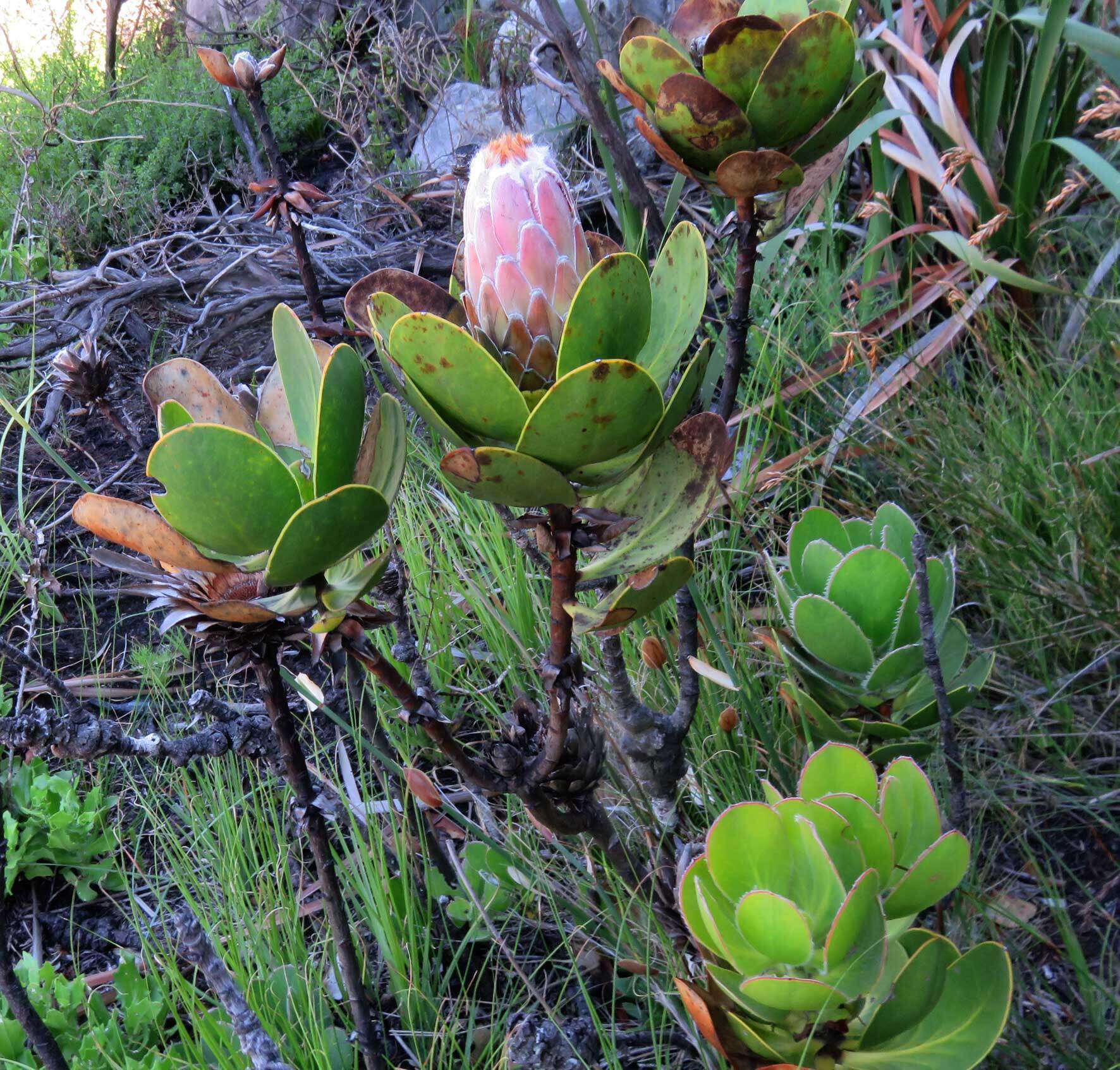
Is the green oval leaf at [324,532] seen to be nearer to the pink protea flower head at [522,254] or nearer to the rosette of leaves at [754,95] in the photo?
the pink protea flower head at [522,254]

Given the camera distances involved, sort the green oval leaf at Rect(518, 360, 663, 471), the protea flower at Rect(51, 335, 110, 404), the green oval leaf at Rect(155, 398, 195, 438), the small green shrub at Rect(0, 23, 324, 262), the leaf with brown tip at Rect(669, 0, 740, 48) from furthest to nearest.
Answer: the small green shrub at Rect(0, 23, 324, 262) < the protea flower at Rect(51, 335, 110, 404) < the leaf with brown tip at Rect(669, 0, 740, 48) < the green oval leaf at Rect(155, 398, 195, 438) < the green oval leaf at Rect(518, 360, 663, 471)

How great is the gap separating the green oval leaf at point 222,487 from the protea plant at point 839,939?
0.37m

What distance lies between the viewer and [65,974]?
4.08 feet

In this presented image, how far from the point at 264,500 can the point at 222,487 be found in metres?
0.02

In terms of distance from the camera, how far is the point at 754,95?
28.0 inches

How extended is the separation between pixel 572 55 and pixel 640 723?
35.8 inches

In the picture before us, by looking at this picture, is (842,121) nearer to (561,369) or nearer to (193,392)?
(561,369)

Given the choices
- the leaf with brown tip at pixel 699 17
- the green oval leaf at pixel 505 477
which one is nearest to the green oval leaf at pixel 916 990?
the green oval leaf at pixel 505 477

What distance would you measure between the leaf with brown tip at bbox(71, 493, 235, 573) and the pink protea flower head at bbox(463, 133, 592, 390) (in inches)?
9.1

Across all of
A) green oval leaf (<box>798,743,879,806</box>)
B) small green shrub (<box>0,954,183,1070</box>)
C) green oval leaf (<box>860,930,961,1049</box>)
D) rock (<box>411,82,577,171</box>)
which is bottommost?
small green shrub (<box>0,954,183,1070</box>)

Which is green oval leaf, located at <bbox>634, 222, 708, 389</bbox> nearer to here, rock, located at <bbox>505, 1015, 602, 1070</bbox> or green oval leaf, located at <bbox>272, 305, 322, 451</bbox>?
green oval leaf, located at <bbox>272, 305, 322, 451</bbox>

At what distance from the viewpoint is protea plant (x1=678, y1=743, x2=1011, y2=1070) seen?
2.13ft

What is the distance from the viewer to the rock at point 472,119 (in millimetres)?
2961

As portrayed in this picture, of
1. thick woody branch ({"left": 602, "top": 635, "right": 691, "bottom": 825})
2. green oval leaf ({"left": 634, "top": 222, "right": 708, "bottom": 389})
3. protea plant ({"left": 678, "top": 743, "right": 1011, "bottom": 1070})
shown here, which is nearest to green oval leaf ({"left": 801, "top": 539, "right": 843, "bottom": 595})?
thick woody branch ({"left": 602, "top": 635, "right": 691, "bottom": 825})
